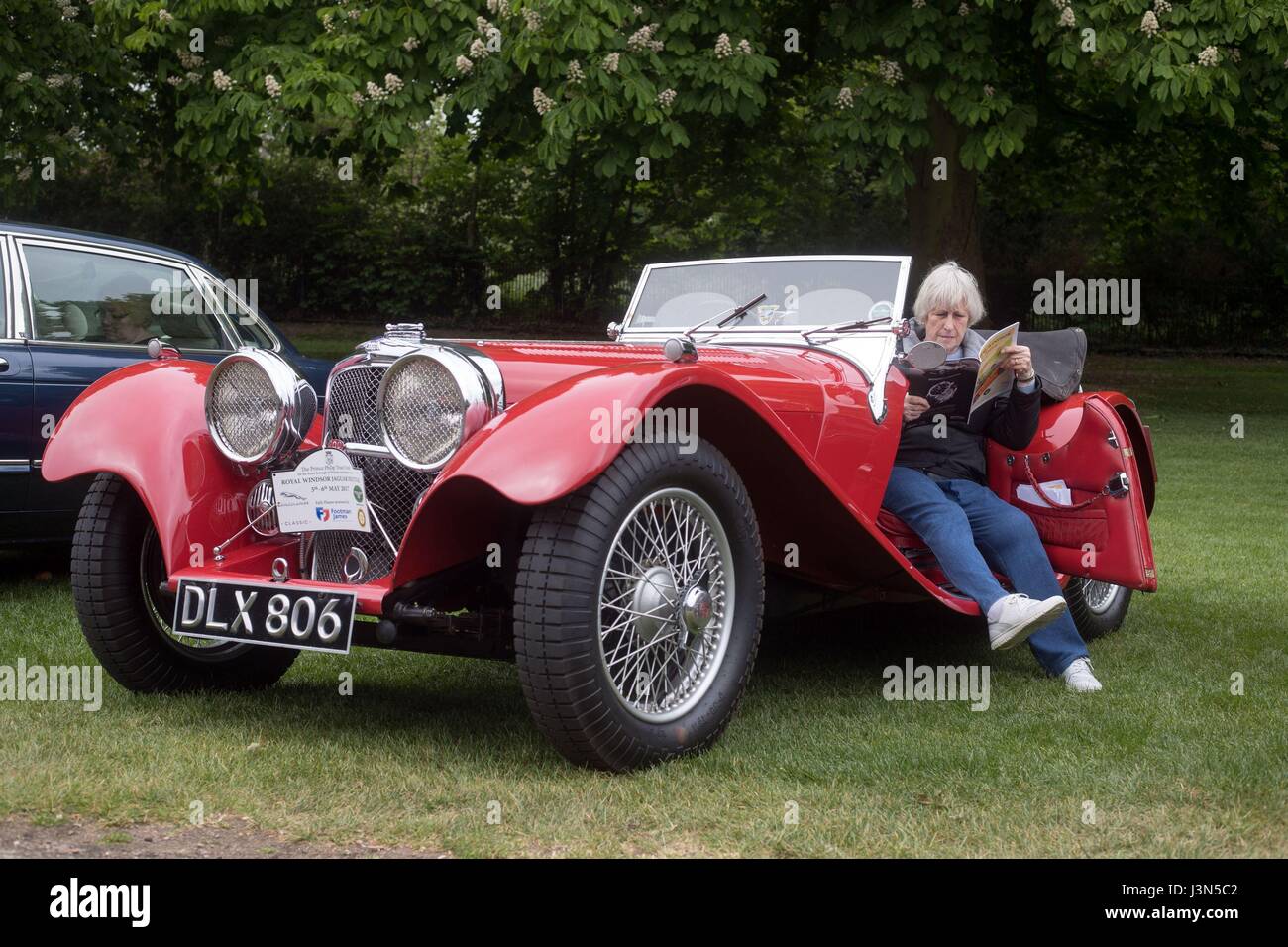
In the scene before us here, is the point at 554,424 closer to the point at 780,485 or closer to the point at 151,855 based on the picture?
the point at 780,485

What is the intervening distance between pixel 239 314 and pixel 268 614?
3.97m

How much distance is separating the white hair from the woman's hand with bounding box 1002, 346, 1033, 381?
43cm

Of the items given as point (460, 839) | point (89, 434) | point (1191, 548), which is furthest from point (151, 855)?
point (1191, 548)

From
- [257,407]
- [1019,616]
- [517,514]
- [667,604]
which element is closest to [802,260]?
[1019,616]

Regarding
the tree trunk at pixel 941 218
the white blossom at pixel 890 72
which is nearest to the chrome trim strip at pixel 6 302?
the white blossom at pixel 890 72

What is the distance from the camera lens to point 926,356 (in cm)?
493

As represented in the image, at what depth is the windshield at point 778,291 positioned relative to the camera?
551 centimetres

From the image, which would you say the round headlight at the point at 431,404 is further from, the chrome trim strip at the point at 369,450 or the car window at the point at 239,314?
the car window at the point at 239,314

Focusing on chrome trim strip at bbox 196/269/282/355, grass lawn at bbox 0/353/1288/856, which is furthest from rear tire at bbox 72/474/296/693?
chrome trim strip at bbox 196/269/282/355

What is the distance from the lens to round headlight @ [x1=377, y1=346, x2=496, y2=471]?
3938 millimetres

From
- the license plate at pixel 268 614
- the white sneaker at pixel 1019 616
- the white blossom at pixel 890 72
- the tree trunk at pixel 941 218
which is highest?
the white blossom at pixel 890 72

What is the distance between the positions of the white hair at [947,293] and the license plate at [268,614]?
9.12 feet

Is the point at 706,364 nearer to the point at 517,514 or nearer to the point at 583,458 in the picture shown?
the point at 517,514
